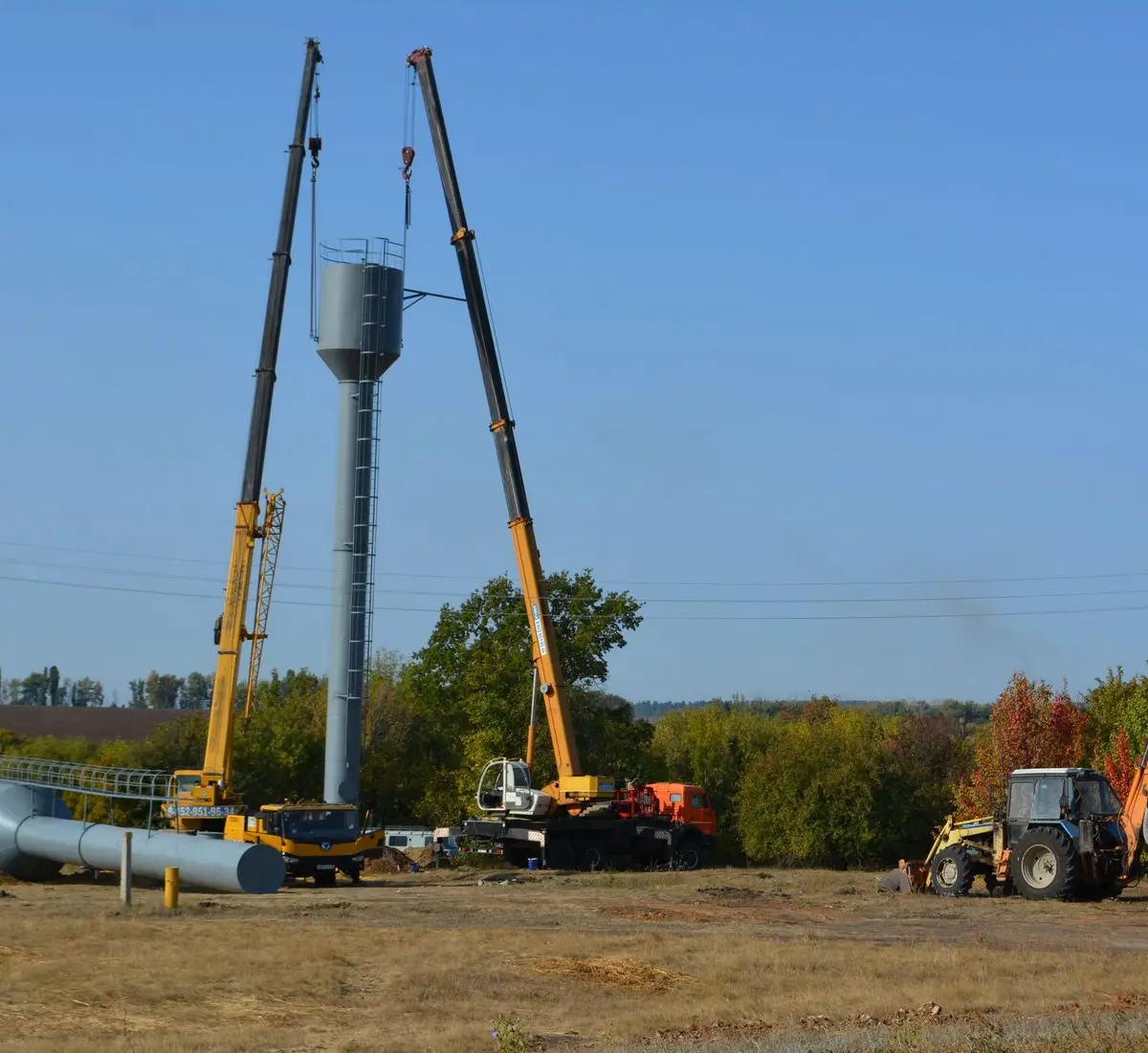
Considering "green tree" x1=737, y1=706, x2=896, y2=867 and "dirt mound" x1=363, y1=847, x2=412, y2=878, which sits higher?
"green tree" x1=737, y1=706, x2=896, y2=867

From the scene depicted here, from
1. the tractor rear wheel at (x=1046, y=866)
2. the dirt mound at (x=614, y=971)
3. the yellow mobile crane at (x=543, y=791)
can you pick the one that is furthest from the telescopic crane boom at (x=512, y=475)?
the dirt mound at (x=614, y=971)

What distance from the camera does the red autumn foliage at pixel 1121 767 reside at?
157ft

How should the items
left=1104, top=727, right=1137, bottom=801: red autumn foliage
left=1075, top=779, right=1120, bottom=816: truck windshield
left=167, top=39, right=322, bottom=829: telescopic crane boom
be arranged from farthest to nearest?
left=1104, top=727, right=1137, bottom=801: red autumn foliage → left=167, top=39, right=322, bottom=829: telescopic crane boom → left=1075, top=779, right=1120, bottom=816: truck windshield

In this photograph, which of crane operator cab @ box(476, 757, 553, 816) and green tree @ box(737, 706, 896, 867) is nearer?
crane operator cab @ box(476, 757, 553, 816)

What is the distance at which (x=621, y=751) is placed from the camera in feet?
211

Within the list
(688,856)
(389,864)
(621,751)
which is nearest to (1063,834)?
(688,856)

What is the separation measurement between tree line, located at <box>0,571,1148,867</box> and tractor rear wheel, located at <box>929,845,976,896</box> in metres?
16.0

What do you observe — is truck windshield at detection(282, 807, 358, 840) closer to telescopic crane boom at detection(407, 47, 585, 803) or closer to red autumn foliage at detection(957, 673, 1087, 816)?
telescopic crane boom at detection(407, 47, 585, 803)

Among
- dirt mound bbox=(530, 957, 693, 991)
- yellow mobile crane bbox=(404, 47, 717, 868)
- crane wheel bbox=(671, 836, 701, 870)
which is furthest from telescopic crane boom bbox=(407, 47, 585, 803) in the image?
dirt mound bbox=(530, 957, 693, 991)

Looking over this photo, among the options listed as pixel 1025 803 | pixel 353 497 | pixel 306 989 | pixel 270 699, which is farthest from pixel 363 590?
pixel 270 699

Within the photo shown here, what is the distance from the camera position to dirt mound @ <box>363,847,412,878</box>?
4581 centimetres

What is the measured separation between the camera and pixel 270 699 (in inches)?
3204

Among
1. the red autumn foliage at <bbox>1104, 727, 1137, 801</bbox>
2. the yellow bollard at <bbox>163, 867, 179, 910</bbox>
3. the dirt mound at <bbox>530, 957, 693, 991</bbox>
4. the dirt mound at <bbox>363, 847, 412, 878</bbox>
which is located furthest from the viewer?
the red autumn foliage at <bbox>1104, 727, 1137, 801</bbox>

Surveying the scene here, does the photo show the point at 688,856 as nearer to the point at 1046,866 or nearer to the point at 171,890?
the point at 1046,866
